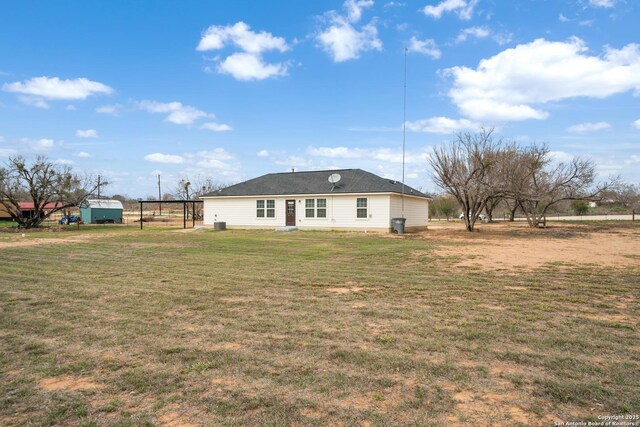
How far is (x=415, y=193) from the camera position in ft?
91.1

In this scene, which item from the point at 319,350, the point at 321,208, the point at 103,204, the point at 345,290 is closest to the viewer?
the point at 319,350

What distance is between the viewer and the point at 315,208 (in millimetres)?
26266

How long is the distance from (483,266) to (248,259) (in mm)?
6530

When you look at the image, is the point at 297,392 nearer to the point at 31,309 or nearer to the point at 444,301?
the point at 444,301

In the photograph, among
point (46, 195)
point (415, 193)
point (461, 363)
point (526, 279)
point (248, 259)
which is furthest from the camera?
point (46, 195)

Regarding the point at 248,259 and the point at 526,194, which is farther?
the point at 526,194

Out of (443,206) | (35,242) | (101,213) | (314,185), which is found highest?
(314,185)

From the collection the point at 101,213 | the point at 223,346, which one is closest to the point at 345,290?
the point at 223,346

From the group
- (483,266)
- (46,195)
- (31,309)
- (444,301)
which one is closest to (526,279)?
(483,266)

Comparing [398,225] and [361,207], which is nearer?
[398,225]

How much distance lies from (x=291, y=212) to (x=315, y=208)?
1855mm

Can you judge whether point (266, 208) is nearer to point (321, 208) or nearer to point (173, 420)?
point (321, 208)

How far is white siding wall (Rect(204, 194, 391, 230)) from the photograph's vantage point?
79.9 feet

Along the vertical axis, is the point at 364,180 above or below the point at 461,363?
above
